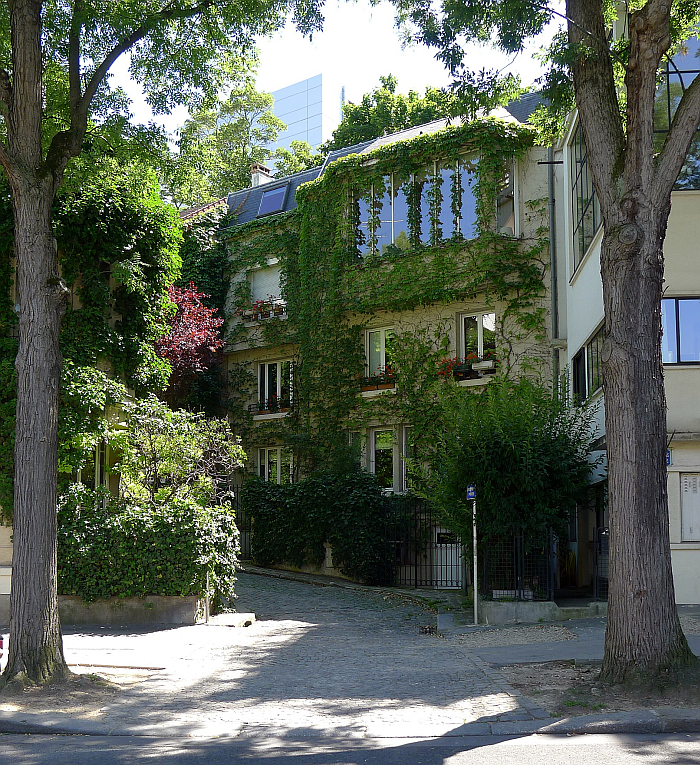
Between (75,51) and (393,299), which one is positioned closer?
(75,51)

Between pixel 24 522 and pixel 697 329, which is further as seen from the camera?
pixel 697 329

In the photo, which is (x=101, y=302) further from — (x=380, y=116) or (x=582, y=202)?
(x=380, y=116)

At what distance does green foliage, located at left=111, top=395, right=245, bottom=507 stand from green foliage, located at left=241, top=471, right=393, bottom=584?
6.25 m

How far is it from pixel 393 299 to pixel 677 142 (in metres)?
14.7

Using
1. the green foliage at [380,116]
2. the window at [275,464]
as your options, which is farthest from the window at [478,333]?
the green foliage at [380,116]

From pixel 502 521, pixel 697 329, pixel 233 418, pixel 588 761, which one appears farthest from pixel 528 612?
pixel 233 418

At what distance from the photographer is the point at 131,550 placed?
14.3 meters

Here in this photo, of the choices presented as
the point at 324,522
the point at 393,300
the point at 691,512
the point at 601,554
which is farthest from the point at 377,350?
the point at 691,512

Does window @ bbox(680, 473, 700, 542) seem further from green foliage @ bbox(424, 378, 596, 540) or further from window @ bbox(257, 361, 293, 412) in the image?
window @ bbox(257, 361, 293, 412)

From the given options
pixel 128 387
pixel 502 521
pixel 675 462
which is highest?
pixel 128 387

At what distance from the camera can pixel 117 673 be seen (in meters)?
10.3

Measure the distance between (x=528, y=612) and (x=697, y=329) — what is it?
5.60m

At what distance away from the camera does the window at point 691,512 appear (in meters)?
15.1

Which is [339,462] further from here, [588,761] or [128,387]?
[588,761]
